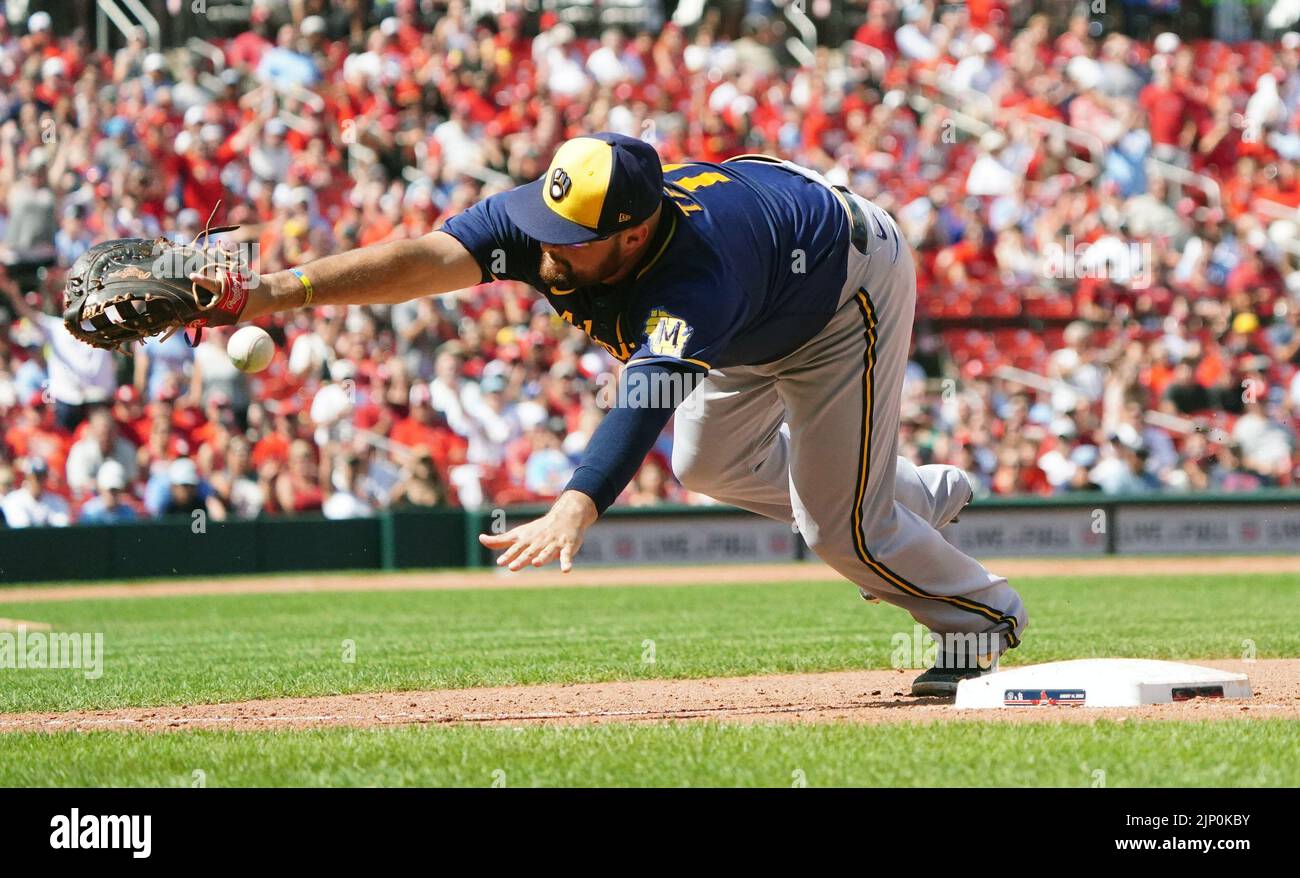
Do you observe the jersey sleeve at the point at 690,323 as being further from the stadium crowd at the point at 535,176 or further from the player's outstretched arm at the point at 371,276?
the stadium crowd at the point at 535,176

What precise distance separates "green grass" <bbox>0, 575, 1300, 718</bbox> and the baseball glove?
2.28 m

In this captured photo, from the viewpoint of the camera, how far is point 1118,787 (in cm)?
426

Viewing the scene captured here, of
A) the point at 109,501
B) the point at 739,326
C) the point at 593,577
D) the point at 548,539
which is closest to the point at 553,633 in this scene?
the point at 739,326

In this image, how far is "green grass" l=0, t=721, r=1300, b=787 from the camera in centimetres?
450

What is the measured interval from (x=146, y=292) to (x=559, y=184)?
1.27 m

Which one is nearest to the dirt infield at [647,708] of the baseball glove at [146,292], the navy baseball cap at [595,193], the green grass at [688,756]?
the green grass at [688,756]

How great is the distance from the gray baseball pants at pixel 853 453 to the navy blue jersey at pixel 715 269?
9.7 inches

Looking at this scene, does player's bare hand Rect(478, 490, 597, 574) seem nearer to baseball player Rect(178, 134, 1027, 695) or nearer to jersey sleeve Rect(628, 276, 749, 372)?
baseball player Rect(178, 134, 1027, 695)

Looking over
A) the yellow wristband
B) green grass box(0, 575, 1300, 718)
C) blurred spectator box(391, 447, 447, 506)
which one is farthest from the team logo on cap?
blurred spectator box(391, 447, 447, 506)

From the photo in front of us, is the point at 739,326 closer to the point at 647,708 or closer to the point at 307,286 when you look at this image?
the point at 307,286

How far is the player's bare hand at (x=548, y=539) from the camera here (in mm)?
4324

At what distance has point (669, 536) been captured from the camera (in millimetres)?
16969
